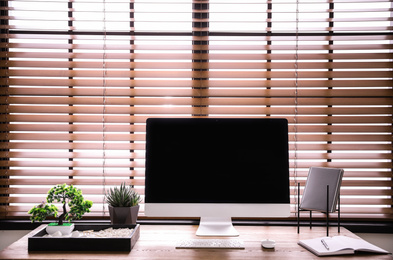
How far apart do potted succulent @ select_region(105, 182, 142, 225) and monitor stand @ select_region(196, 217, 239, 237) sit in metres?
0.36

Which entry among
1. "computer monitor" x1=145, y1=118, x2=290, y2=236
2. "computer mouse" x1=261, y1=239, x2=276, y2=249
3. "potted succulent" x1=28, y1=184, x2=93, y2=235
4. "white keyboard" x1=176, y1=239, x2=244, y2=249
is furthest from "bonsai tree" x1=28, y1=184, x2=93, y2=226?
"computer mouse" x1=261, y1=239, x2=276, y2=249

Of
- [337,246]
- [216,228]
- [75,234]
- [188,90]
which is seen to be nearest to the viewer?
[337,246]

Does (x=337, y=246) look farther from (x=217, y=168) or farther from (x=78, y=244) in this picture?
(x=78, y=244)

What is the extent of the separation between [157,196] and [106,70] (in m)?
0.87

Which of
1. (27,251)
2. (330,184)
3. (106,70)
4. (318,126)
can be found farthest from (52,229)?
(318,126)

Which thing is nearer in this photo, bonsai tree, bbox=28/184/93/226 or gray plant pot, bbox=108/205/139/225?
bonsai tree, bbox=28/184/93/226

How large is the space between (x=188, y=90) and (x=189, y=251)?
0.94 meters

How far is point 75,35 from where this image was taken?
6.58 ft

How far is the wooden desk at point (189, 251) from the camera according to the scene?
136cm

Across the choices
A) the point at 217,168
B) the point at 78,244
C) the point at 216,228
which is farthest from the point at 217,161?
the point at 78,244

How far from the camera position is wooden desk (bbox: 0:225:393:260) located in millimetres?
1357

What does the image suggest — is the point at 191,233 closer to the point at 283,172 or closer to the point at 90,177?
the point at 283,172

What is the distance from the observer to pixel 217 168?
5.20 feet

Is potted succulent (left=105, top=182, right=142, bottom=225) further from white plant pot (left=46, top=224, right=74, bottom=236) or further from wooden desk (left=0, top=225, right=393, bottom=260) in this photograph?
white plant pot (left=46, top=224, right=74, bottom=236)
